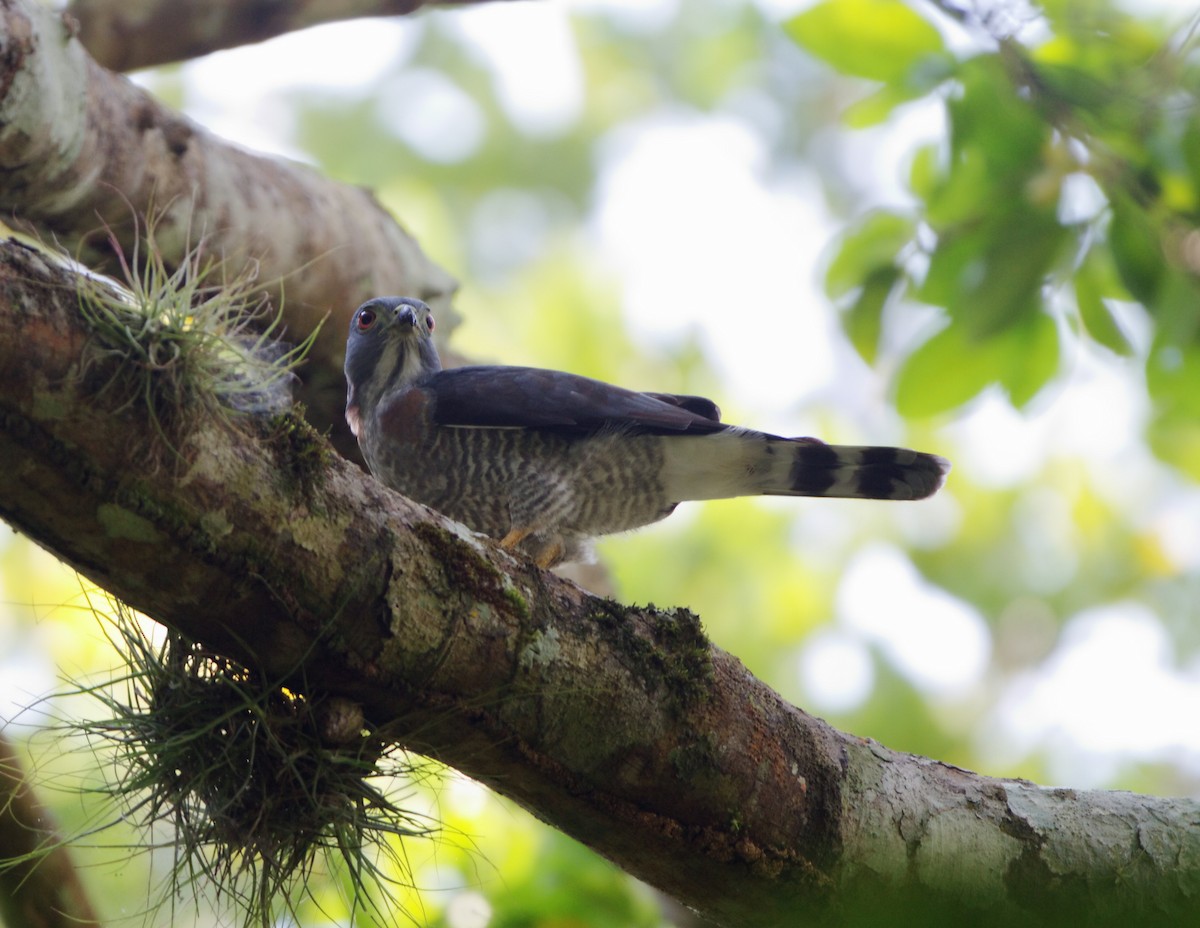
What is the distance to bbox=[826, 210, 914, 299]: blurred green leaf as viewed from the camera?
4.26 m

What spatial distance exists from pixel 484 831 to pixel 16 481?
293 centimetres

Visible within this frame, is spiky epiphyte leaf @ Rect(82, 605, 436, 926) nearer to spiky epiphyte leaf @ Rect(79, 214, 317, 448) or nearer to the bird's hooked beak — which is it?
spiky epiphyte leaf @ Rect(79, 214, 317, 448)

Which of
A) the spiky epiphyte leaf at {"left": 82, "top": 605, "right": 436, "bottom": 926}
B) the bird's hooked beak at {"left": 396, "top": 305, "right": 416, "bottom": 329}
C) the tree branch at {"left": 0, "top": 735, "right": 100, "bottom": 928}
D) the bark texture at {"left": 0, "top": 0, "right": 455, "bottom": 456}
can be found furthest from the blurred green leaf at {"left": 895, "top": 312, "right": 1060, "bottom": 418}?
the tree branch at {"left": 0, "top": 735, "right": 100, "bottom": 928}

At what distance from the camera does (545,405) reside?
13.8 ft

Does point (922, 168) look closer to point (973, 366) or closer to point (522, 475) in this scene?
point (973, 366)

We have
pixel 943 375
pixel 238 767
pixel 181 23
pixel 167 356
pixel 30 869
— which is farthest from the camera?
pixel 181 23

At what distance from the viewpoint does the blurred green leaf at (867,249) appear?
4.26 meters

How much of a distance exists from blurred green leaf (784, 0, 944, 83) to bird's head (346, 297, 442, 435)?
187cm

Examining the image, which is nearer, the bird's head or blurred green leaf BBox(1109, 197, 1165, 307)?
blurred green leaf BBox(1109, 197, 1165, 307)

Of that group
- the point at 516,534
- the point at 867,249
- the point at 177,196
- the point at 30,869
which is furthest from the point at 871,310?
the point at 30,869

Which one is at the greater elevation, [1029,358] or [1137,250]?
[1137,250]

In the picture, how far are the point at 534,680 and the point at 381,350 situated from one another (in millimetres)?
2396

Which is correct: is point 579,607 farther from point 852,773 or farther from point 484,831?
point 484,831

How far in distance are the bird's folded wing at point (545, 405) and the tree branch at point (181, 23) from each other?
1.58 m
